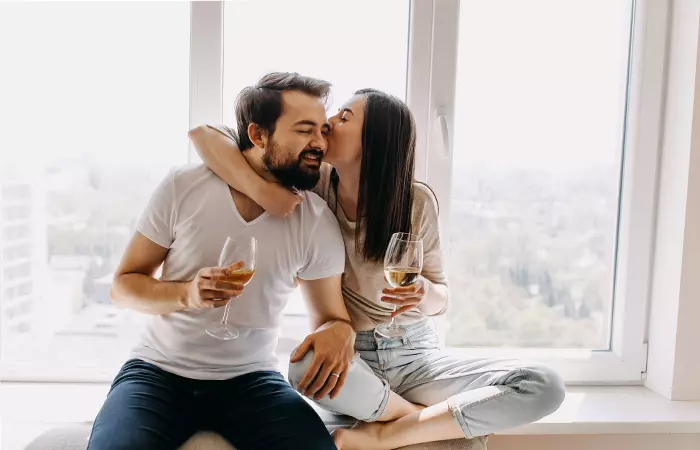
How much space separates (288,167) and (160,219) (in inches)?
14.1

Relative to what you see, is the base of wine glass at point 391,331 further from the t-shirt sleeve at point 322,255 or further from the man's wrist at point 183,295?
the man's wrist at point 183,295

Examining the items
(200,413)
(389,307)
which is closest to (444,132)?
(389,307)

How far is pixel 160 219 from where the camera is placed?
180cm

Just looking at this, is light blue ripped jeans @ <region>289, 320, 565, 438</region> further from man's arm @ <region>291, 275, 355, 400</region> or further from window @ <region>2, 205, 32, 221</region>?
window @ <region>2, 205, 32, 221</region>

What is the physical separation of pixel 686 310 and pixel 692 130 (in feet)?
1.92

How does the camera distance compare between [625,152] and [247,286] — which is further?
[625,152]

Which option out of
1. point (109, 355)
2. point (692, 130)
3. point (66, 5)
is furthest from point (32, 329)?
point (692, 130)

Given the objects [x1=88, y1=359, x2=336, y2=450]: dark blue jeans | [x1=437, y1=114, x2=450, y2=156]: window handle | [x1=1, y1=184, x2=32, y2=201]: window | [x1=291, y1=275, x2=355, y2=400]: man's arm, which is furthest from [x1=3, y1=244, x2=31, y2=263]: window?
[x1=437, y1=114, x2=450, y2=156]: window handle

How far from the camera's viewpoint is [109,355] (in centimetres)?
235

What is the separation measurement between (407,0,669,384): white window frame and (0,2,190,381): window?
0.77 metres

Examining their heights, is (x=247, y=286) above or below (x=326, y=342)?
above

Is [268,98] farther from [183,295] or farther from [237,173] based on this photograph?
[183,295]

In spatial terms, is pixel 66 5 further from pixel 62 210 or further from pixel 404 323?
pixel 404 323

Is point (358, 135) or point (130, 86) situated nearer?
point (358, 135)
